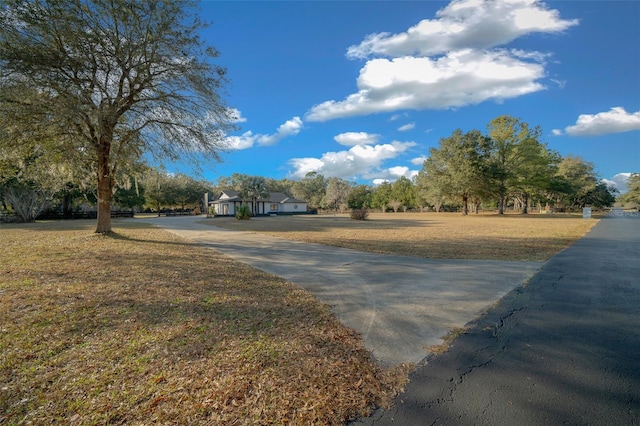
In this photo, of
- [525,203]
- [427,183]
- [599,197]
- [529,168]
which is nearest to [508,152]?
[529,168]

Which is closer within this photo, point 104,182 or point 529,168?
point 104,182

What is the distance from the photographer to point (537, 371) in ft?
8.54

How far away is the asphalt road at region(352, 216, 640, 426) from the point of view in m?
2.08

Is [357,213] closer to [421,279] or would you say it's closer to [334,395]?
[421,279]

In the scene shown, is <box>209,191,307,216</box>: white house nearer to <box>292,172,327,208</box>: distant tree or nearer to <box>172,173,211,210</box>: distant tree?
<box>172,173,211,210</box>: distant tree

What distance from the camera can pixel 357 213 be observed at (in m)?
30.4

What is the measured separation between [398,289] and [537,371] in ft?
8.82

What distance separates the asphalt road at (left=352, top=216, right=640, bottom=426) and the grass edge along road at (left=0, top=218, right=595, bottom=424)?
338mm

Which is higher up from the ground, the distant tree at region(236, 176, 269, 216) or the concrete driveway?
the distant tree at region(236, 176, 269, 216)

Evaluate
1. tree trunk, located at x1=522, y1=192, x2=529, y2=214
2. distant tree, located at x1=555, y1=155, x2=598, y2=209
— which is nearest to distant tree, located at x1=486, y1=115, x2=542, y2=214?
tree trunk, located at x1=522, y1=192, x2=529, y2=214

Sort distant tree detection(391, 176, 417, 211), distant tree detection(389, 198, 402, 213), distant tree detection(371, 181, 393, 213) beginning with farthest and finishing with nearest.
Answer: distant tree detection(371, 181, 393, 213)
distant tree detection(391, 176, 417, 211)
distant tree detection(389, 198, 402, 213)

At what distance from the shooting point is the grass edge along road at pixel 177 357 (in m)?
2.15

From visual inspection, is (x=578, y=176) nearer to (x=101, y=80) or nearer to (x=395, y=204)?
(x=395, y=204)

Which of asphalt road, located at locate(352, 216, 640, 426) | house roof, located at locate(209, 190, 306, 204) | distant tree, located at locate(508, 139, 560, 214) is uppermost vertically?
distant tree, located at locate(508, 139, 560, 214)
